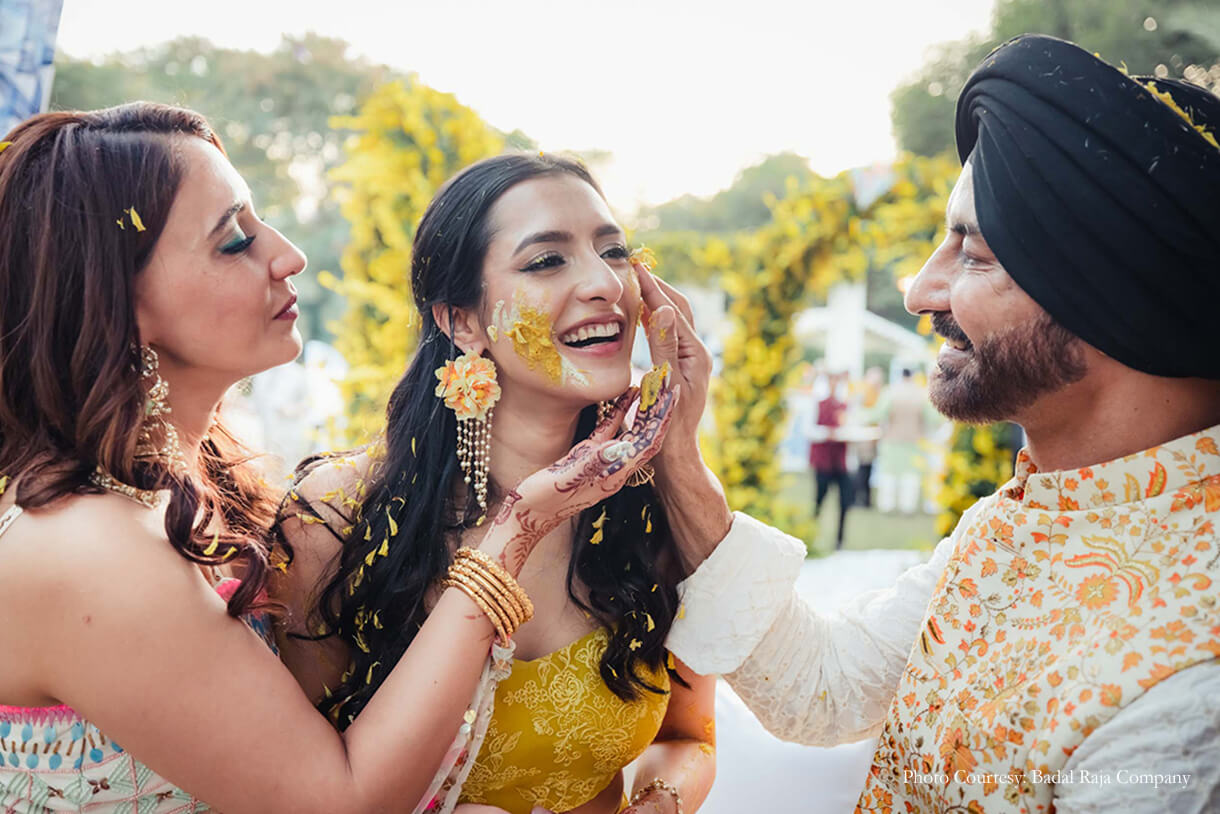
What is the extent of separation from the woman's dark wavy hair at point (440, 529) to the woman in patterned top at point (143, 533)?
0.40 meters

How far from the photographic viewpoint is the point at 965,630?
1.87 m

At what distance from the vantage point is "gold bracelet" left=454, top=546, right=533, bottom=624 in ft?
6.26

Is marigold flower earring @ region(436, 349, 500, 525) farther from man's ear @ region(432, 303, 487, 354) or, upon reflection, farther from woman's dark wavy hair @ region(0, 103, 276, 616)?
woman's dark wavy hair @ region(0, 103, 276, 616)

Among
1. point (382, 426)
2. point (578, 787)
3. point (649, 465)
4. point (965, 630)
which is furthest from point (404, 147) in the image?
point (965, 630)

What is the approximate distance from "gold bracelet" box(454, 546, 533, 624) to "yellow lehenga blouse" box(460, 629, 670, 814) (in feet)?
1.31

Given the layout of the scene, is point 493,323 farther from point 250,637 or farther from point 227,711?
point 227,711

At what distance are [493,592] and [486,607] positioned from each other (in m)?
0.03

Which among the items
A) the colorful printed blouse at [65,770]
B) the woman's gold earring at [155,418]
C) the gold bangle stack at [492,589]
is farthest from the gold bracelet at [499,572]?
the colorful printed blouse at [65,770]

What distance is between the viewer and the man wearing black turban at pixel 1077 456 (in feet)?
4.94

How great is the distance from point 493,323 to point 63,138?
1.03 meters

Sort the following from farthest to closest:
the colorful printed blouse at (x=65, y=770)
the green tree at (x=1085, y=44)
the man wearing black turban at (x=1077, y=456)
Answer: the green tree at (x=1085, y=44)
the colorful printed blouse at (x=65, y=770)
the man wearing black turban at (x=1077, y=456)

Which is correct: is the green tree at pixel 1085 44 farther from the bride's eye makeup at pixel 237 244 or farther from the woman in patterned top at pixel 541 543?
the bride's eye makeup at pixel 237 244

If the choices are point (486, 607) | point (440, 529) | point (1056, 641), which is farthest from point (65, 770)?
point (1056, 641)

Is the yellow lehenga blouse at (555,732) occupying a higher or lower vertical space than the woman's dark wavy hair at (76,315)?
lower
